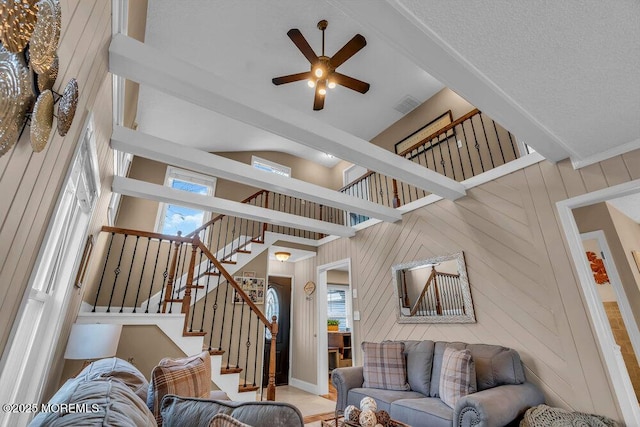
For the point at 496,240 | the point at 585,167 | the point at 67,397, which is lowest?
the point at 67,397

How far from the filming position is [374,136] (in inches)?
278

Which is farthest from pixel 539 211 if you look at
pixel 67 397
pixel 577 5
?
pixel 67 397

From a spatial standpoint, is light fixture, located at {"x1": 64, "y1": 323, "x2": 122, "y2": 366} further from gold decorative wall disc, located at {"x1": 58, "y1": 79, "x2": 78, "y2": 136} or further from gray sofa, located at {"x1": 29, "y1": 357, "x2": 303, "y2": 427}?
Answer: gold decorative wall disc, located at {"x1": 58, "y1": 79, "x2": 78, "y2": 136}

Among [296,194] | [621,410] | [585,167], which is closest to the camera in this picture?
[621,410]

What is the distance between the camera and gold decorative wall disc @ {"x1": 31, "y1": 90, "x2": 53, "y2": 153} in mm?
921

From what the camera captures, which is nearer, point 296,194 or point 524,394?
point 524,394

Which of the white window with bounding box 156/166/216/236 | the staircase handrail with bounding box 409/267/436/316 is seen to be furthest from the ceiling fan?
the white window with bounding box 156/166/216/236

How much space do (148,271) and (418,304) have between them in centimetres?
468

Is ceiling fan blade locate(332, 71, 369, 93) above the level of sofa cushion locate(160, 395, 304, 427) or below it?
above

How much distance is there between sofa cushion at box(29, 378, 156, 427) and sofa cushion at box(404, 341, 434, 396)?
3.03 metres

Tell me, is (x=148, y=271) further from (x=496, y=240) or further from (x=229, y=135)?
(x=496, y=240)

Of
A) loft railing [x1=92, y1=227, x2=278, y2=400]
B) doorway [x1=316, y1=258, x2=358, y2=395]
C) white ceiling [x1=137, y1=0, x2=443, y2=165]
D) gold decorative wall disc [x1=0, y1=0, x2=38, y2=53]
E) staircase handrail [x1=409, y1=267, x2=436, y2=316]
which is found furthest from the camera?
doorway [x1=316, y1=258, x2=358, y2=395]

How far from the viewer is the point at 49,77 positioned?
98cm

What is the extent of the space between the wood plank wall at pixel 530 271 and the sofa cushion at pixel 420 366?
442 mm
